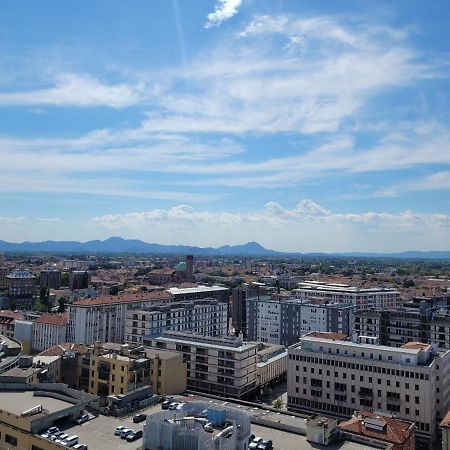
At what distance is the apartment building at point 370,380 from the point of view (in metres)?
51.8

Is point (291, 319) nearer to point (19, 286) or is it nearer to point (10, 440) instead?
point (10, 440)

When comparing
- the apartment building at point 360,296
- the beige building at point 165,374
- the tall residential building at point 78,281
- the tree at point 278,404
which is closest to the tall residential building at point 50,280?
the tall residential building at point 78,281

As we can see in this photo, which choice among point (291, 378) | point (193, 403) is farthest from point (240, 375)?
point (193, 403)

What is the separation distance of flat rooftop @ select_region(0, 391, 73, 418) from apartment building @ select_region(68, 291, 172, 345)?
1651 inches

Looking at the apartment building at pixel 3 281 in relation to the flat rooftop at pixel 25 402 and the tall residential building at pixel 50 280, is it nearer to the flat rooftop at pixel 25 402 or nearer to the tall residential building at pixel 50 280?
the tall residential building at pixel 50 280

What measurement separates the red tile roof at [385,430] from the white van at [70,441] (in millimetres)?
19785

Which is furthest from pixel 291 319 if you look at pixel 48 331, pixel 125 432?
pixel 125 432

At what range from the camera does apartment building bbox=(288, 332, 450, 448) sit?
2037 inches

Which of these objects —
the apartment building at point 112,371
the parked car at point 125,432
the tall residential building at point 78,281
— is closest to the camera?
the parked car at point 125,432

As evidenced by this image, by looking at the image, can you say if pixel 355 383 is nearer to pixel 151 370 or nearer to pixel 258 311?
pixel 151 370

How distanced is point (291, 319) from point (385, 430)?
52448 mm

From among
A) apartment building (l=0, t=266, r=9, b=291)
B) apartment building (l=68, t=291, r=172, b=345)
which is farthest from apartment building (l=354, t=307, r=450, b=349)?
apartment building (l=0, t=266, r=9, b=291)

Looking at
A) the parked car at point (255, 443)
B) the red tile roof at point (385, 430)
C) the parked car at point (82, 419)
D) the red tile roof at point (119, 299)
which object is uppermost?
the red tile roof at point (119, 299)

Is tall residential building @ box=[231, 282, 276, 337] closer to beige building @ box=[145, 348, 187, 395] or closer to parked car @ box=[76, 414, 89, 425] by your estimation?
beige building @ box=[145, 348, 187, 395]
